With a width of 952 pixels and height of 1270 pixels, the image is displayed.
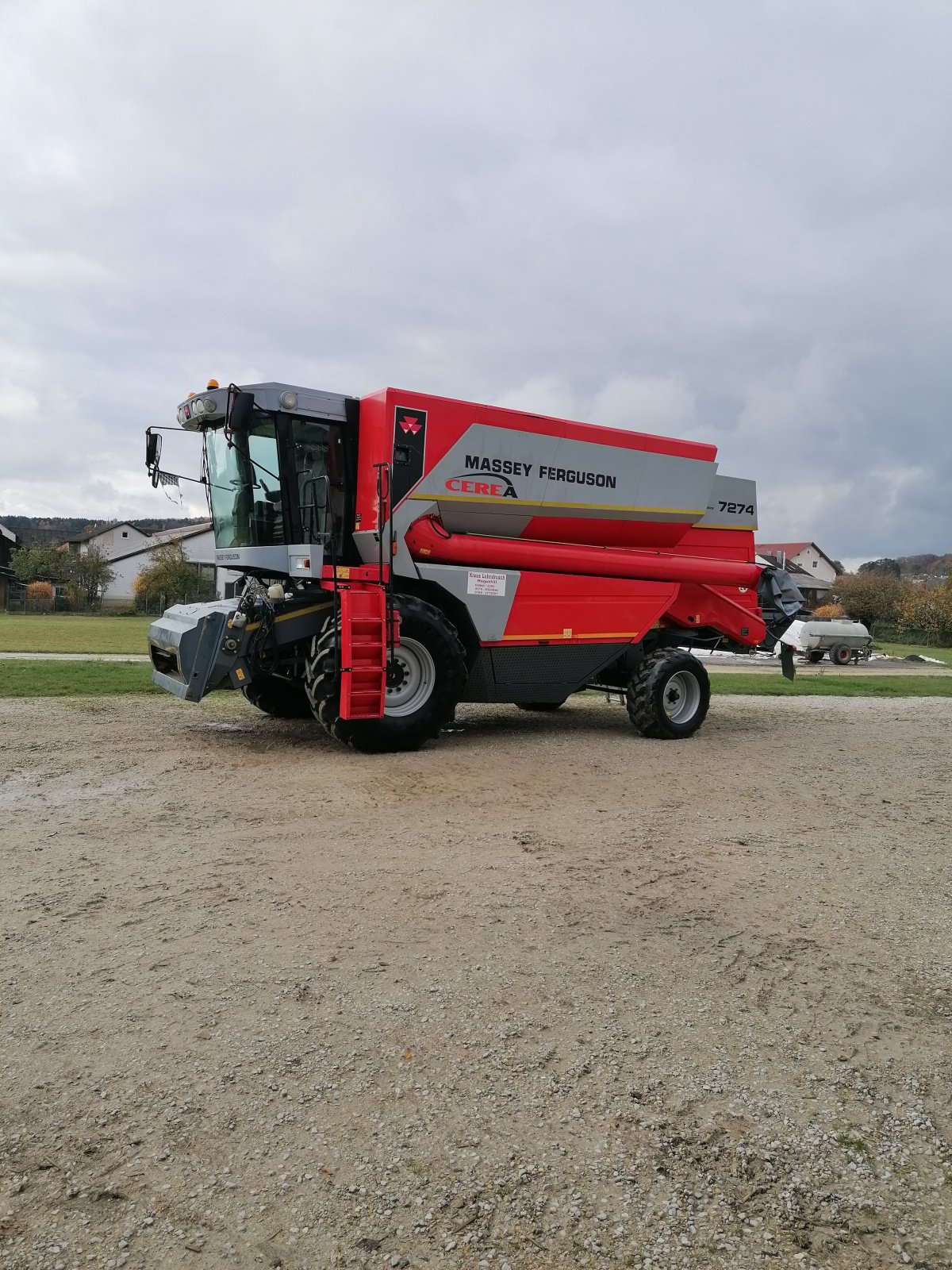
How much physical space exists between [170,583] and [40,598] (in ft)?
31.0

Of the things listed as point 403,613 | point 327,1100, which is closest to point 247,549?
point 403,613

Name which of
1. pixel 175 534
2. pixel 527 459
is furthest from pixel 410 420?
pixel 175 534

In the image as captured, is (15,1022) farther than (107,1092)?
Yes

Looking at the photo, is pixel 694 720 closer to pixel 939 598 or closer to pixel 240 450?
pixel 240 450

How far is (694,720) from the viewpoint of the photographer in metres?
11.0

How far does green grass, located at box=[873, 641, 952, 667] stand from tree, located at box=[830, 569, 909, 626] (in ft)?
20.6

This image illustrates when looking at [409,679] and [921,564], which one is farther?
[921,564]

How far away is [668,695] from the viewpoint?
433 inches

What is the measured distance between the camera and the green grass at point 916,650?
4200 cm

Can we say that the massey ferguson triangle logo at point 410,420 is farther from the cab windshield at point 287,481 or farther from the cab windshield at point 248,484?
the cab windshield at point 248,484

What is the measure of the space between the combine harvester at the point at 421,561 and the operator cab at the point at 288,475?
2cm

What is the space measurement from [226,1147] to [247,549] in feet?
24.1

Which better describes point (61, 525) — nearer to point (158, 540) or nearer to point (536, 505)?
point (158, 540)

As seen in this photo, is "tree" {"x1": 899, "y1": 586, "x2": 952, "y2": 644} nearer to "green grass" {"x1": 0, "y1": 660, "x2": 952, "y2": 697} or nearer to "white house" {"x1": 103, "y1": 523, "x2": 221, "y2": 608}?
"green grass" {"x1": 0, "y1": 660, "x2": 952, "y2": 697}
